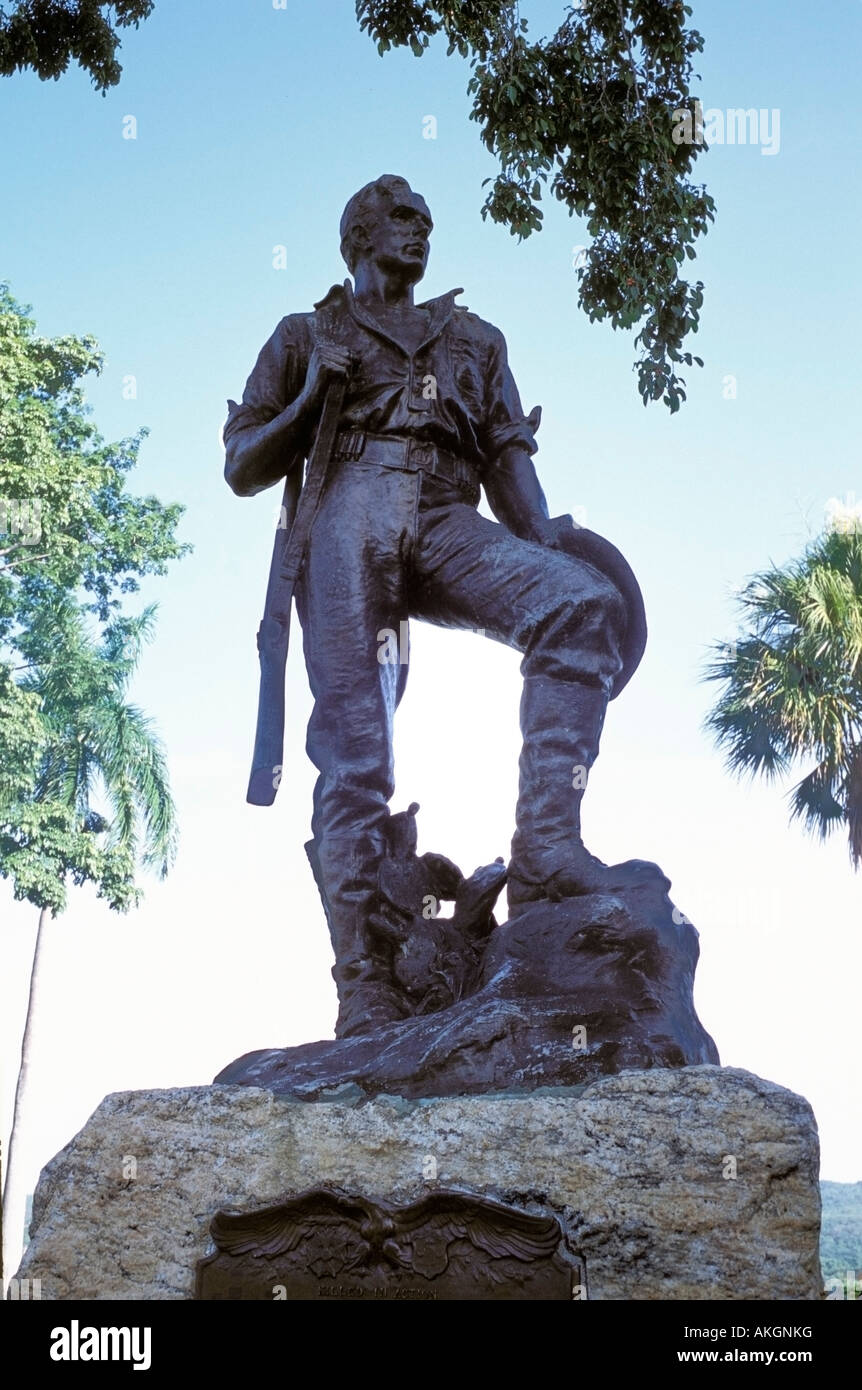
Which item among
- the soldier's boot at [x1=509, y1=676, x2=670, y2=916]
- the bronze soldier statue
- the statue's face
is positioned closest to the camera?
the soldier's boot at [x1=509, y1=676, x2=670, y2=916]

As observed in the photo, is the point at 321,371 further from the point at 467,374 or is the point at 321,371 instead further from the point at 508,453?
the point at 508,453

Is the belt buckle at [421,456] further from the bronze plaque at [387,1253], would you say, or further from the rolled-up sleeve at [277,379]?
the bronze plaque at [387,1253]

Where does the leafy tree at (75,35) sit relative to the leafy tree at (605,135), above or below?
above

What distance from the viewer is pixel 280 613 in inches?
197

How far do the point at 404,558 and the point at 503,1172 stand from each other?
212 centimetres

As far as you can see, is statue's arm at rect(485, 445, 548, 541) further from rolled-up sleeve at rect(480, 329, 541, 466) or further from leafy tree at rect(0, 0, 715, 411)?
leafy tree at rect(0, 0, 715, 411)

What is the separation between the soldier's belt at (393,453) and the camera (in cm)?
505

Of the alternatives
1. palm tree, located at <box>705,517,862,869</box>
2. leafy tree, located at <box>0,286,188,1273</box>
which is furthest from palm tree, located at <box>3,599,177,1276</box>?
palm tree, located at <box>705,517,862,869</box>

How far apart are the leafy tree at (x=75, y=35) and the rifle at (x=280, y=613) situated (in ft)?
14.1

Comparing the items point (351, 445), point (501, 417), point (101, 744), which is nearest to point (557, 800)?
point (351, 445)

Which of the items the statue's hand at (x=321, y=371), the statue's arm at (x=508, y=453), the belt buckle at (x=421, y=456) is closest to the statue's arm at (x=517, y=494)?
the statue's arm at (x=508, y=453)

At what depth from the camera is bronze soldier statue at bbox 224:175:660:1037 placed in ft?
14.9
